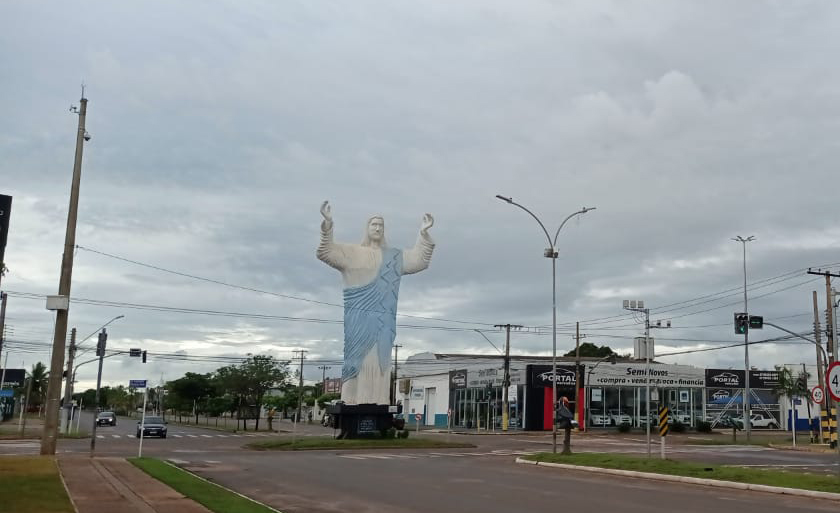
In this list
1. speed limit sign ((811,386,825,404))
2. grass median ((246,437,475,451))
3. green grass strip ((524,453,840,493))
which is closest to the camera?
green grass strip ((524,453,840,493))

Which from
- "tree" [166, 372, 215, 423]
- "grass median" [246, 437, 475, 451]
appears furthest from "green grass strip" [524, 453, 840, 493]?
"tree" [166, 372, 215, 423]

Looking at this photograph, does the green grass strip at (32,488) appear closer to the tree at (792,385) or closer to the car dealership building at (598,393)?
the car dealership building at (598,393)

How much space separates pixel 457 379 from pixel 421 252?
35888 millimetres

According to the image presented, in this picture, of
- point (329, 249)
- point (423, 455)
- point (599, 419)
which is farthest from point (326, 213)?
point (599, 419)

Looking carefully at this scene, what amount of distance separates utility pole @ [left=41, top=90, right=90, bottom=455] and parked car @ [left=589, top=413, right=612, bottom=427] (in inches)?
2164

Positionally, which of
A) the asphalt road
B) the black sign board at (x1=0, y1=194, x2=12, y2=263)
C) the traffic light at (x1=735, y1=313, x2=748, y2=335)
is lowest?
the asphalt road

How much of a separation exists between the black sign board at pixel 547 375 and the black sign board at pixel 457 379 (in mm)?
8413

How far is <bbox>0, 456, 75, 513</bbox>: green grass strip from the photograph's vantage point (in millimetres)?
12359

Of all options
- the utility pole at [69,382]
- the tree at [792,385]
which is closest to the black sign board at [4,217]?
the utility pole at [69,382]

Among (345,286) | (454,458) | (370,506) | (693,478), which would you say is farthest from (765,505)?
(345,286)

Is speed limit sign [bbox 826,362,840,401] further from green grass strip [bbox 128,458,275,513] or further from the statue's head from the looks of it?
the statue's head

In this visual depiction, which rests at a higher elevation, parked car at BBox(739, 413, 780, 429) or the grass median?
parked car at BBox(739, 413, 780, 429)

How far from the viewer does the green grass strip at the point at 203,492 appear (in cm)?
1364

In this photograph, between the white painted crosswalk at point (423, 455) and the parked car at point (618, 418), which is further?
the parked car at point (618, 418)
